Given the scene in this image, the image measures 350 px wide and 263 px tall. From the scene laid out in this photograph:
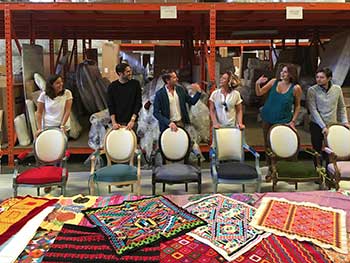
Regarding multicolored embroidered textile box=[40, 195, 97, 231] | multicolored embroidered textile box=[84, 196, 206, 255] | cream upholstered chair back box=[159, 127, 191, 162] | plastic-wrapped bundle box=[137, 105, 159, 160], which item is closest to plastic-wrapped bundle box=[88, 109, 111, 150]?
plastic-wrapped bundle box=[137, 105, 159, 160]

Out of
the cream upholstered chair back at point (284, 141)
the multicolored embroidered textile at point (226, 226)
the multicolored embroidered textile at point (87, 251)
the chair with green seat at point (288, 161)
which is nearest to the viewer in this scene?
the multicolored embroidered textile at point (87, 251)

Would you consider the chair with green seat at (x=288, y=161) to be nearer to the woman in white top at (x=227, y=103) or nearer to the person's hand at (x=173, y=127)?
the woman in white top at (x=227, y=103)

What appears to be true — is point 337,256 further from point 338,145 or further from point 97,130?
point 97,130

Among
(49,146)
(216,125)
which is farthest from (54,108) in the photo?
(216,125)

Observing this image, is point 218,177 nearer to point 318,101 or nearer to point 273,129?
point 273,129

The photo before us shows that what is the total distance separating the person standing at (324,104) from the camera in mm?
4613

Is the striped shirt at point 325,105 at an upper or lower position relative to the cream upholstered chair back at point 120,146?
upper

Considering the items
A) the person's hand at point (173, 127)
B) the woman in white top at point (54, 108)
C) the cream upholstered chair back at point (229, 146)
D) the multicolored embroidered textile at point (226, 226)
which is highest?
the woman in white top at point (54, 108)

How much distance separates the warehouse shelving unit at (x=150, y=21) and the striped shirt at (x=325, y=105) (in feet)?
4.87

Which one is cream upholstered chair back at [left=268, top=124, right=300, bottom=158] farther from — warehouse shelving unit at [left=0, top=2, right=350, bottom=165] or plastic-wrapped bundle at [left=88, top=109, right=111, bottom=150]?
plastic-wrapped bundle at [left=88, top=109, right=111, bottom=150]

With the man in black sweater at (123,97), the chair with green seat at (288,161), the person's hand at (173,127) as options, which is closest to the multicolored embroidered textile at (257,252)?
the chair with green seat at (288,161)

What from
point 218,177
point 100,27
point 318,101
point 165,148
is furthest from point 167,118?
point 100,27

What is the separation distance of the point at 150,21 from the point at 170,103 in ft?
9.94

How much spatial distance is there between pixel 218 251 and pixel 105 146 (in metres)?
2.70
